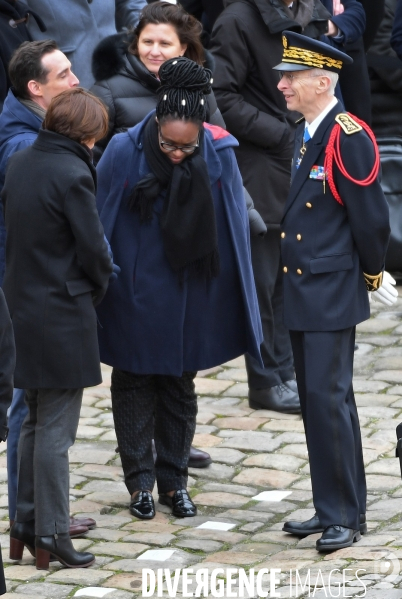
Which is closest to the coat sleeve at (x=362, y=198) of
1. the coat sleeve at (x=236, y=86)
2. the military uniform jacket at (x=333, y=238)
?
the military uniform jacket at (x=333, y=238)

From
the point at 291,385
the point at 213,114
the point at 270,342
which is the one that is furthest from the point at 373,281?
the point at 291,385

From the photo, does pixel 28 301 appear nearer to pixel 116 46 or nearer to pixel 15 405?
pixel 15 405

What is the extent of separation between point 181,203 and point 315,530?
1390 mm

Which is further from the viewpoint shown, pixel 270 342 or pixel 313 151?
pixel 270 342

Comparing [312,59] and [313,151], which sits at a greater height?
[312,59]

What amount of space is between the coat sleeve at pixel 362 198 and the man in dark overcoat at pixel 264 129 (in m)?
1.85

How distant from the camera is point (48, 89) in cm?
491

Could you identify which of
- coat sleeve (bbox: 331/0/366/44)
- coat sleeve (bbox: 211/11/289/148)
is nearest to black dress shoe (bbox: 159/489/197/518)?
coat sleeve (bbox: 211/11/289/148)

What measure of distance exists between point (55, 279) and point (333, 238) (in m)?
1.06

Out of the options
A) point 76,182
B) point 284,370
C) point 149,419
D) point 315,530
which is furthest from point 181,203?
point 284,370

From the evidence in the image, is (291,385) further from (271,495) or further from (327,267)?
(327,267)

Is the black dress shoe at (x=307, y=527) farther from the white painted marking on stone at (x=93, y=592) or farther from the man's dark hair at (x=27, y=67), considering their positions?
the man's dark hair at (x=27, y=67)

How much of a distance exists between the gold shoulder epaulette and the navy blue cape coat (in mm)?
568

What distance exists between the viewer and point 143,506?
5.21 meters
